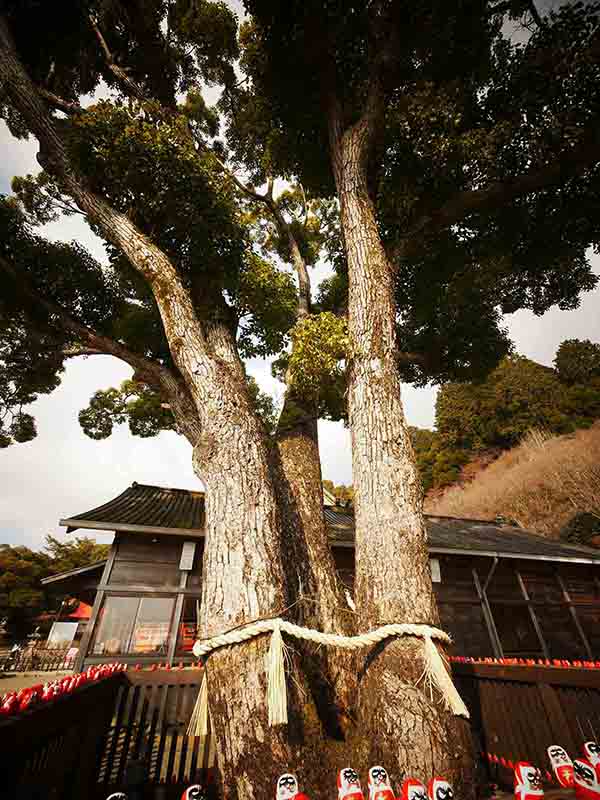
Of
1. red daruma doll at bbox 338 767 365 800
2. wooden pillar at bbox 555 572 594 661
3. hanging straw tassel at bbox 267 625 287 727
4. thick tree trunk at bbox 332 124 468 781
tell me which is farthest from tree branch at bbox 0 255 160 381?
wooden pillar at bbox 555 572 594 661

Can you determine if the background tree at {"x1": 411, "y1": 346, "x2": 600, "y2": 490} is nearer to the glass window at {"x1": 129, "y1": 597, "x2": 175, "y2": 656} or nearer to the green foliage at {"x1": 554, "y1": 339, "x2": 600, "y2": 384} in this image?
the green foliage at {"x1": 554, "y1": 339, "x2": 600, "y2": 384}

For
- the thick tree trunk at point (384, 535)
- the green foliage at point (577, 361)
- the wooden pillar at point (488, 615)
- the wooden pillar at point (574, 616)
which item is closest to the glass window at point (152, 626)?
the thick tree trunk at point (384, 535)

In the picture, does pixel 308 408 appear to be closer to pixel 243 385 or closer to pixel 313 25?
pixel 243 385

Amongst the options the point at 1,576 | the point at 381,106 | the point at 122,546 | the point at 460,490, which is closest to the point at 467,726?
the point at 381,106

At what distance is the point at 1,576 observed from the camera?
14.0 m

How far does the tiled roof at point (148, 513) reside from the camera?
5559 millimetres

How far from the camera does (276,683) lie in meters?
1.49

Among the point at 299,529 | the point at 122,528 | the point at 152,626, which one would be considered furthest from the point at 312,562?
the point at 152,626

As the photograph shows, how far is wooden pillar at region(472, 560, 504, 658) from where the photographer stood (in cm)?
627

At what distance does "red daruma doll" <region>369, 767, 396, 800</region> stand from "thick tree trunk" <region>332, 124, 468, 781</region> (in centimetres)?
23

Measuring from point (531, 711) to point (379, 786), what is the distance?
218 cm

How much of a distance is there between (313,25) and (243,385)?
484 centimetres

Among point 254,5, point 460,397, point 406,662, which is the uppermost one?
point 460,397

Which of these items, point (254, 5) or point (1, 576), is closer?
point (254, 5)
